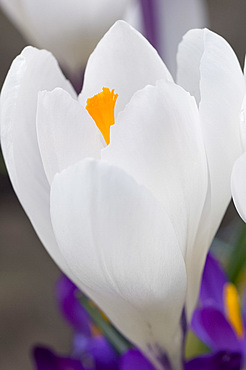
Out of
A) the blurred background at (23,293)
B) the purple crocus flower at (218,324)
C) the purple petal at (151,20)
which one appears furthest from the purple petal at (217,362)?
the blurred background at (23,293)

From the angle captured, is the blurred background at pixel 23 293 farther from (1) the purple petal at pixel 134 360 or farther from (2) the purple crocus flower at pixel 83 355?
(1) the purple petal at pixel 134 360

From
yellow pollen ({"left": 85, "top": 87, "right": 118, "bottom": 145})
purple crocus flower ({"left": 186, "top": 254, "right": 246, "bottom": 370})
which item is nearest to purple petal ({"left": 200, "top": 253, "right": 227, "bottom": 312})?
purple crocus flower ({"left": 186, "top": 254, "right": 246, "bottom": 370})

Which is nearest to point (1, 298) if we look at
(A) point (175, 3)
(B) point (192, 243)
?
(A) point (175, 3)

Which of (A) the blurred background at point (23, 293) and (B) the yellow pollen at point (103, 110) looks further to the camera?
(A) the blurred background at point (23, 293)

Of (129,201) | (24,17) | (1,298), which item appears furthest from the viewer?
(1,298)

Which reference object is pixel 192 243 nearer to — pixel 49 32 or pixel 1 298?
pixel 49 32
